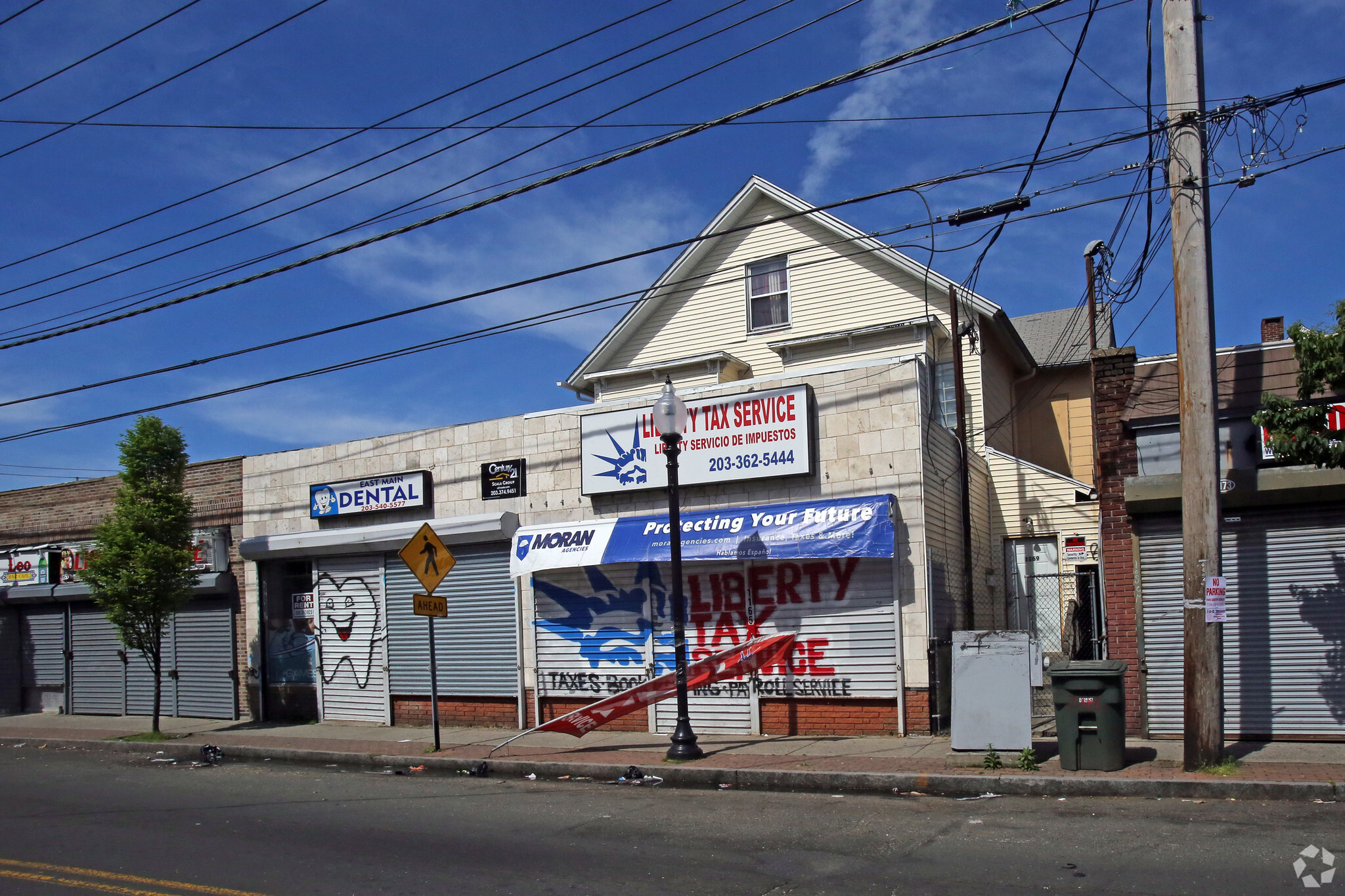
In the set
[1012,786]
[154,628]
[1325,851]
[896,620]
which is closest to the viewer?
[1325,851]

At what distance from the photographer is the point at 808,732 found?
1407cm

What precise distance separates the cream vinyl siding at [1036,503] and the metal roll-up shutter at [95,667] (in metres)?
17.6

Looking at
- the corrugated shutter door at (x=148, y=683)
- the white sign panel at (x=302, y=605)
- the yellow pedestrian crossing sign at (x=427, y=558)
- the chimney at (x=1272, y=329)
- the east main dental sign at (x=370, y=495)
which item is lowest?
the corrugated shutter door at (x=148, y=683)

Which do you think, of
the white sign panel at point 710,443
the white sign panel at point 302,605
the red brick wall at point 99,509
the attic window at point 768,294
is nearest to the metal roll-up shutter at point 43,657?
the red brick wall at point 99,509

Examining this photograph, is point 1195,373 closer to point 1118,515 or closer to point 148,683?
point 1118,515

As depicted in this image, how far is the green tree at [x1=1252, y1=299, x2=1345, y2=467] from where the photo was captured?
32.2 ft

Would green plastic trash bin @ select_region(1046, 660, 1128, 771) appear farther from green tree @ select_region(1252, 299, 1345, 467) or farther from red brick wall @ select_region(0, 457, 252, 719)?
red brick wall @ select_region(0, 457, 252, 719)

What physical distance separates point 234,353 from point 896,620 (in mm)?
10720

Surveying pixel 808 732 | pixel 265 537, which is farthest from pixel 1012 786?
pixel 265 537

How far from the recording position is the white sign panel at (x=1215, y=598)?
398 inches

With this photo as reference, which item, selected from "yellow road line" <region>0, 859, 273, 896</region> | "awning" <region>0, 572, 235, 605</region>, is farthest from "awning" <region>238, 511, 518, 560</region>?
"yellow road line" <region>0, 859, 273, 896</region>

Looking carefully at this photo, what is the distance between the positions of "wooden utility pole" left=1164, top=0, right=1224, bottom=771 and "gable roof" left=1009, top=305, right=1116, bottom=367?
14.1 metres

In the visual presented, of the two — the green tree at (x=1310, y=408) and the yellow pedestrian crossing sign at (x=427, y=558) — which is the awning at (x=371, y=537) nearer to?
the yellow pedestrian crossing sign at (x=427, y=558)

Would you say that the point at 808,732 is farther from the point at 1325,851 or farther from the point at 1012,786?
the point at 1325,851
